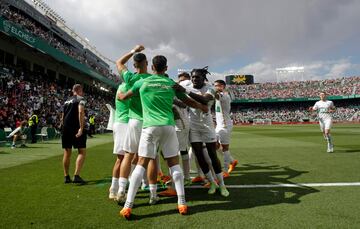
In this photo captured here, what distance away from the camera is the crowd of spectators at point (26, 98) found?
20234mm

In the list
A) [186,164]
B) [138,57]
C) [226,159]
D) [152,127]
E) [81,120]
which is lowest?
[226,159]

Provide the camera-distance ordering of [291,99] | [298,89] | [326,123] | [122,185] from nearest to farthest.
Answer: [122,185], [326,123], [291,99], [298,89]

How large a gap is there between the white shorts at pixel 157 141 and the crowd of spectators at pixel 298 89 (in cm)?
7549

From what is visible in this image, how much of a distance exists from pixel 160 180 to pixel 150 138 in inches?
108

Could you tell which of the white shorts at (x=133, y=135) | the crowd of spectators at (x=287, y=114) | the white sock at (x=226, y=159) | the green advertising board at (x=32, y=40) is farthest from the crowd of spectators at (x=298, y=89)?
the white shorts at (x=133, y=135)

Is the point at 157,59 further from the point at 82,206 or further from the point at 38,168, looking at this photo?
the point at 38,168

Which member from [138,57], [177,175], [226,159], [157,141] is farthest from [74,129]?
[226,159]

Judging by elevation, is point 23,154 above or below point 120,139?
below

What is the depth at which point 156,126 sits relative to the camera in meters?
4.18

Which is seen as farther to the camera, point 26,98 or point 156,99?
point 26,98

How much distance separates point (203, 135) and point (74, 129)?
2.97 metres

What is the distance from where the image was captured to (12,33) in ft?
74.5

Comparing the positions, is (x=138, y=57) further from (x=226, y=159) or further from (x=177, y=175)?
(x=226, y=159)

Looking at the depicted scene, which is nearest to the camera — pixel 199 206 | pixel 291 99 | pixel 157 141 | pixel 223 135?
pixel 157 141
